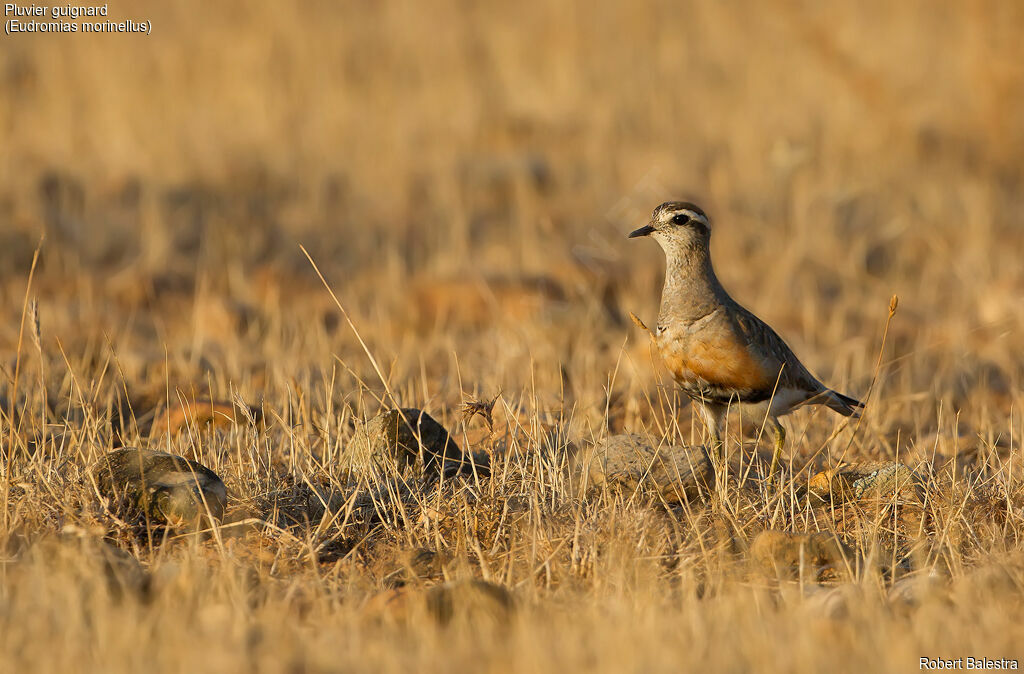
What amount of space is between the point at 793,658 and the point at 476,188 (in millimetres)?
9833

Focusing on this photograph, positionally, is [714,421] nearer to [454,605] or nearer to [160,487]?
[454,605]

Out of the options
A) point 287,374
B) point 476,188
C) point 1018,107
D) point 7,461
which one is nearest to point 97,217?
point 476,188

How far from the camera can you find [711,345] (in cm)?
516

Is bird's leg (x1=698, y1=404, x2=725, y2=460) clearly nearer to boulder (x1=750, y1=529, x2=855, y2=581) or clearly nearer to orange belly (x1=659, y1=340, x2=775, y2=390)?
orange belly (x1=659, y1=340, x2=775, y2=390)

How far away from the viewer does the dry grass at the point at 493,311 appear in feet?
12.4

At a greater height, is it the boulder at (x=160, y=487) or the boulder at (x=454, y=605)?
the boulder at (x=160, y=487)

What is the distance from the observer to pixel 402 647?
351 cm

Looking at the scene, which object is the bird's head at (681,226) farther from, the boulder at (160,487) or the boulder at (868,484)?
the boulder at (160,487)

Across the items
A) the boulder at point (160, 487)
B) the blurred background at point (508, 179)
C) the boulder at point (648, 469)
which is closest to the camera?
the boulder at point (160, 487)

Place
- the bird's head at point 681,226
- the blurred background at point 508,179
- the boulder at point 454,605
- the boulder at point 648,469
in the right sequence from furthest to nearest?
the blurred background at point 508,179
the bird's head at point 681,226
the boulder at point 648,469
the boulder at point 454,605

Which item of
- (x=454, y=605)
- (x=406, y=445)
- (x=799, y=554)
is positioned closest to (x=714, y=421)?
(x=799, y=554)

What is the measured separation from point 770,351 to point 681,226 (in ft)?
2.30

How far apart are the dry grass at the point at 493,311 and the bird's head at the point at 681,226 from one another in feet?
2.06

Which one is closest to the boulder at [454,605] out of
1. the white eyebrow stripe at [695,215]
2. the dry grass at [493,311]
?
the dry grass at [493,311]
